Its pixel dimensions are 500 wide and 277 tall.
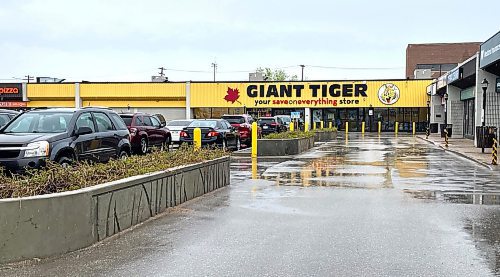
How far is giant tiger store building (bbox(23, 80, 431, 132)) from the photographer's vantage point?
53.6m

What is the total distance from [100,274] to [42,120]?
709 centimetres

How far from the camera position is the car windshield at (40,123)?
11789 mm

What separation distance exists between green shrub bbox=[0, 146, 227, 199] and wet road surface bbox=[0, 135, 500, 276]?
33.0 inches

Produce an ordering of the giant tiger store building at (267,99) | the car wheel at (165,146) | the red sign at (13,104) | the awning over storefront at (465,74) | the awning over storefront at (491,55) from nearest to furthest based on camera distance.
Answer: the car wheel at (165,146) → the awning over storefront at (491,55) → the awning over storefront at (465,74) → the giant tiger store building at (267,99) → the red sign at (13,104)

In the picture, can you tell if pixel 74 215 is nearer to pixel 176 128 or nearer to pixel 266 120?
pixel 176 128

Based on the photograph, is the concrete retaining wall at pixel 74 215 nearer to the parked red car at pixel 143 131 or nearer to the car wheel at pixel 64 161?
the car wheel at pixel 64 161

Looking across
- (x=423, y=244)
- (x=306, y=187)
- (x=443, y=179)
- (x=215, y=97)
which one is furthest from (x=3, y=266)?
(x=215, y=97)

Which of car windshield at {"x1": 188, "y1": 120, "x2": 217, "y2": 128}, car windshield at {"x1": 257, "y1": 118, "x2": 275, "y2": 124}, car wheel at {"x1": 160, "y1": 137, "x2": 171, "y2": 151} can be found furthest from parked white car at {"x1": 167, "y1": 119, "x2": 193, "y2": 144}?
car windshield at {"x1": 257, "y1": 118, "x2": 275, "y2": 124}

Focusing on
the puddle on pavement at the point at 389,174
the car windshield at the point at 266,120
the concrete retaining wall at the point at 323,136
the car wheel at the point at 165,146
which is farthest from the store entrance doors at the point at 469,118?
the car wheel at the point at 165,146

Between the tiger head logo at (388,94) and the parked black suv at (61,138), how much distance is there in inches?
1666

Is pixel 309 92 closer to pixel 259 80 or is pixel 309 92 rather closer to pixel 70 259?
pixel 259 80

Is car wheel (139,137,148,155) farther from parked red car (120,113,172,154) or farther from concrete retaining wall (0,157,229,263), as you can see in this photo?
concrete retaining wall (0,157,229,263)

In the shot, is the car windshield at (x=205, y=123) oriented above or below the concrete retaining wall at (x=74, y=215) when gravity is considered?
above

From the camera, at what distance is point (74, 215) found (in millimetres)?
6754
